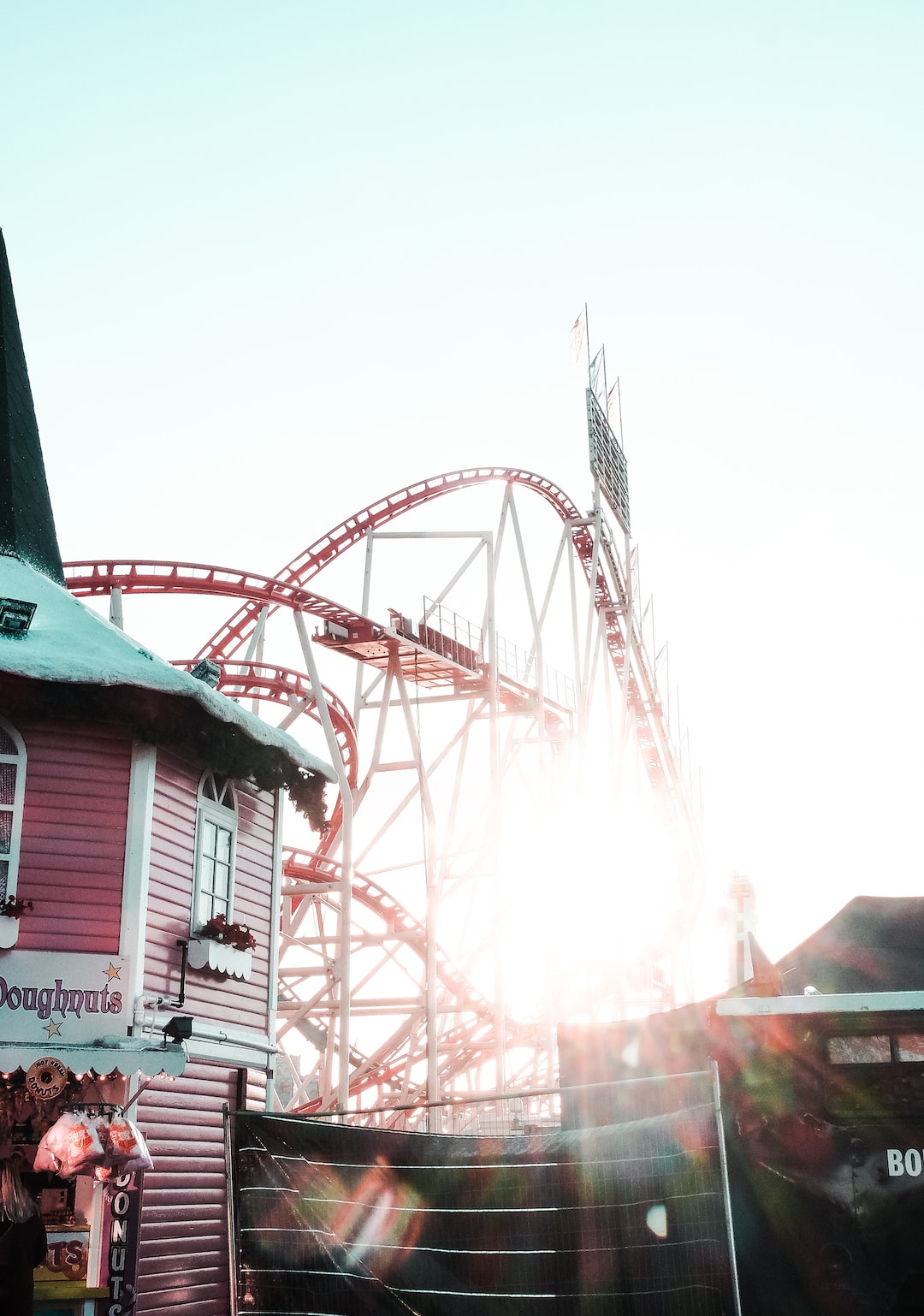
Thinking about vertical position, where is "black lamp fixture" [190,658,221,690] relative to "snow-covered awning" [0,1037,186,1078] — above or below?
above

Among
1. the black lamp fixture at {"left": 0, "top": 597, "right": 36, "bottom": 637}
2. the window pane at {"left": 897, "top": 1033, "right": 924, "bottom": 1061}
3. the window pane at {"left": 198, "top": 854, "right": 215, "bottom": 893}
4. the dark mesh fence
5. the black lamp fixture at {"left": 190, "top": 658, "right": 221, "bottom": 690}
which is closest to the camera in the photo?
the dark mesh fence

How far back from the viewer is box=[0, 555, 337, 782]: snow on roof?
8.14 m

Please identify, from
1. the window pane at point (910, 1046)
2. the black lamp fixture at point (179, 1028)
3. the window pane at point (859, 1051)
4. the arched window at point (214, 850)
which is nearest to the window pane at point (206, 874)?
the arched window at point (214, 850)

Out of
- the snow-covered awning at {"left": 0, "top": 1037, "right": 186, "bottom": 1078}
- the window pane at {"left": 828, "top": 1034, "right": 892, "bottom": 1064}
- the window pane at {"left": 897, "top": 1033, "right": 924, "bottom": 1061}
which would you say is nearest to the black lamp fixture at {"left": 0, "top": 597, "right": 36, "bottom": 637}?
the snow-covered awning at {"left": 0, "top": 1037, "right": 186, "bottom": 1078}

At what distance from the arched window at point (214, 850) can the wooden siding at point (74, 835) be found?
0.89 m

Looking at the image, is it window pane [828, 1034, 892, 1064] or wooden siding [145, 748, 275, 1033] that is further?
wooden siding [145, 748, 275, 1033]

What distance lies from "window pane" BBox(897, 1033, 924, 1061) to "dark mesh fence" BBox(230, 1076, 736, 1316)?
0.80m

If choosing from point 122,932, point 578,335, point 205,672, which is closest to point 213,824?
point 205,672

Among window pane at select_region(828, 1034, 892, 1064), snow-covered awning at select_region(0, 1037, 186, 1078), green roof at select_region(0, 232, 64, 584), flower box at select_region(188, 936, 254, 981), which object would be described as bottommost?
window pane at select_region(828, 1034, 892, 1064)

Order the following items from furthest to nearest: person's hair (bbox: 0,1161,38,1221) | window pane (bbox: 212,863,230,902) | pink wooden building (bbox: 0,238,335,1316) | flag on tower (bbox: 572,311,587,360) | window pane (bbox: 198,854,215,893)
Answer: flag on tower (bbox: 572,311,587,360) < window pane (bbox: 212,863,230,902) < window pane (bbox: 198,854,215,893) < pink wooden building (bbox: 0,238,335,1316) < person's hair (bbox: 0,1161,38,1221)

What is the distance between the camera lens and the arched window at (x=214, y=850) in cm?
922

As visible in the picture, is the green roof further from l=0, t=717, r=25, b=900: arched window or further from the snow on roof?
l=0, t=717, r=25, b=900: arched window

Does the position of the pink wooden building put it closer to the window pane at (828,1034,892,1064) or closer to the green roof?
the green roof

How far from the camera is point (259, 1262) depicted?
4.93 meters
